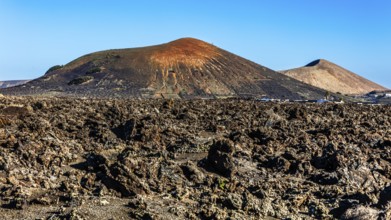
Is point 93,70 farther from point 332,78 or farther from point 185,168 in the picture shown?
point 332,78

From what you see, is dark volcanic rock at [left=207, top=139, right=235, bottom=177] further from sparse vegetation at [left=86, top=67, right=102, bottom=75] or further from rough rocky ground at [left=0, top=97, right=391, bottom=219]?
sparse vegetation at [left=86, top=67, right=102, bottom=75]

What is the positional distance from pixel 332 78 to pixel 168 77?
255 ft

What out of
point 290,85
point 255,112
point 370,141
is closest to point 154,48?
point 290,85

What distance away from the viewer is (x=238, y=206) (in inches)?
706

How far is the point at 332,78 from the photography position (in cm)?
14800

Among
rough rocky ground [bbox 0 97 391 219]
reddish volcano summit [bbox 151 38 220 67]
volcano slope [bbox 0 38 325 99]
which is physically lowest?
rough rocky ground [bbox 0 97 391 219]

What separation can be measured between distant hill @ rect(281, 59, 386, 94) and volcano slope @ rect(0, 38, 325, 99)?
158 ft

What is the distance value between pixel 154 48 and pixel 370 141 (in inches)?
2735

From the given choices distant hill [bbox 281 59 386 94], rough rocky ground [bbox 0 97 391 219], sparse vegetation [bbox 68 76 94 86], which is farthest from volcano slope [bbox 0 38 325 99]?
distant hill [bbox 281 59 386 94]

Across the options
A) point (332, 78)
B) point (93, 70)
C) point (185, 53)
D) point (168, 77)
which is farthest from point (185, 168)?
point (332, 78)

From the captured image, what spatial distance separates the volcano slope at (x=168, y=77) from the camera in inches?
3041

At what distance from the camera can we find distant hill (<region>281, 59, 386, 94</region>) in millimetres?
142375

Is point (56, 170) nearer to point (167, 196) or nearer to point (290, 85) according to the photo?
point (167, 196)

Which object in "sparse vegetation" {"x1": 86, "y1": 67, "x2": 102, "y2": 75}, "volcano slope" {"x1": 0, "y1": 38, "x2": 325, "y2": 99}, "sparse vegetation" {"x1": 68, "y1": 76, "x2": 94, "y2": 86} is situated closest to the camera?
"volcano slope" {"x1": 0, "y1": 38, "x2": 325, "y2": 99}
